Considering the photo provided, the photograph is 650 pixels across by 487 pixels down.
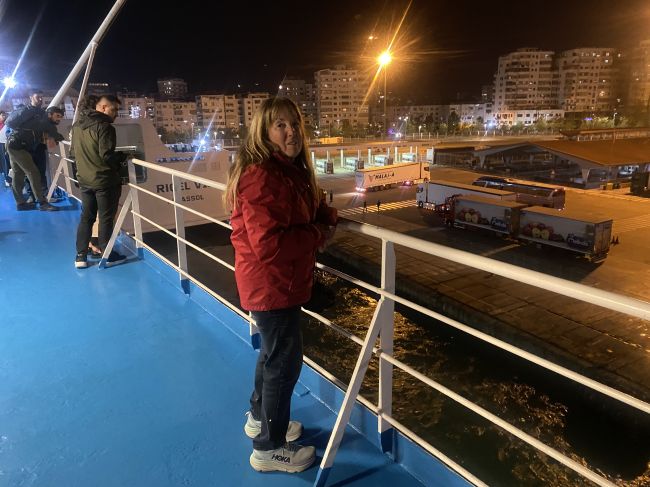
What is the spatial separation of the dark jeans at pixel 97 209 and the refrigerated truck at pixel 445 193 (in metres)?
23.5

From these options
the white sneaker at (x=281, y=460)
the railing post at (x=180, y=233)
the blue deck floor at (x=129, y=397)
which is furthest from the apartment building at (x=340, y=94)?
the white sneaker at (x=281, y=460)

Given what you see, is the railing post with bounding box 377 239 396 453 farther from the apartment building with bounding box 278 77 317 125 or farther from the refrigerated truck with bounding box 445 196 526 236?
the apartment building with bounding box 278 77 317 125

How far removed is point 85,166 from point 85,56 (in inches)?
223

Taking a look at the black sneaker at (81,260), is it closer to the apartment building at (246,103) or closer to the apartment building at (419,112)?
the apartment building at (246,103)

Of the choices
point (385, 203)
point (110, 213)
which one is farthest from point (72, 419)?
point (385, 203)

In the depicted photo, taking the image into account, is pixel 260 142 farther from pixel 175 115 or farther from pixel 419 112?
pixel 419 112

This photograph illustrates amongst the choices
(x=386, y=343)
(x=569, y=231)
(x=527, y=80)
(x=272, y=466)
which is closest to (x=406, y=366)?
(x=386, y=343)

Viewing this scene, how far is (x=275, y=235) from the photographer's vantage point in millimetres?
1775

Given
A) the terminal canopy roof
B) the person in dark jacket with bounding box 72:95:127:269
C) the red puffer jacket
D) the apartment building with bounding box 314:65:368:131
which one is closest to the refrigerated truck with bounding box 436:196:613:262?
the terminal canopy roof

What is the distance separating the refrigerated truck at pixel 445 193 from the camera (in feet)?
85.9

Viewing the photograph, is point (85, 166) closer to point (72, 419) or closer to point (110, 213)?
point (110, 213)

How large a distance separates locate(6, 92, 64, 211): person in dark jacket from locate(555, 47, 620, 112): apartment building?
493ft

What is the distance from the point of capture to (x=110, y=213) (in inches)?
→ 189

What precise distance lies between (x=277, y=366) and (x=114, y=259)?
3.78 meters
